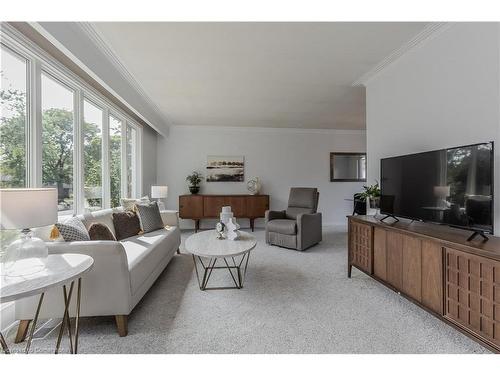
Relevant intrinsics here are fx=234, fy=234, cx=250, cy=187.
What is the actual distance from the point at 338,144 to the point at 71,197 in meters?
5.66

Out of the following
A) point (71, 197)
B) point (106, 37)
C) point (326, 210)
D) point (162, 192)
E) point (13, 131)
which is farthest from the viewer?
point (326, 210)

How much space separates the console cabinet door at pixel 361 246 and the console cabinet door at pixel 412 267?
0.42 m

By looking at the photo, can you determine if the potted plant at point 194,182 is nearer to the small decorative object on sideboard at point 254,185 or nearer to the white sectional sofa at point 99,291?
the small decorative object on sideboard at point 254,185

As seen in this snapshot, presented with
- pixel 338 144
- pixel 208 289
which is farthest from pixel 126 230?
pixel 338 144

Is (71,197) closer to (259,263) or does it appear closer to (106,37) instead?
(106,37)

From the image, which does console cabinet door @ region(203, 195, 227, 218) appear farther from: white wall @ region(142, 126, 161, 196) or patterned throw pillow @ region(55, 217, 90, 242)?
patterned throw pillow @ region(55, 217, 90, 242)

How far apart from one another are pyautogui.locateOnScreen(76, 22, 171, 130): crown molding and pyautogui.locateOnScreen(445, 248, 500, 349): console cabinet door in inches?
130

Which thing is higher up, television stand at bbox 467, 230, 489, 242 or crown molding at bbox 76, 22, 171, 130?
crown molding at bbox 76, 22, 171, 130

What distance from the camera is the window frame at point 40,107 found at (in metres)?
1.99

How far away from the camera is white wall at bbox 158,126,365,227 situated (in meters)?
5.65

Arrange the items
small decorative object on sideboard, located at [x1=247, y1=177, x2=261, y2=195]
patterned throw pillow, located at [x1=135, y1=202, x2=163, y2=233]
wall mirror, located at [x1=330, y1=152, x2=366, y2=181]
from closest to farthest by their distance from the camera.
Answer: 1. patterned throw pillow, located at [x1=135, y1=202, x2=163, y2=233]
2. small decorative object on sideboard, located at [x1=247, y1=177, x2=261, y2=195]
3. wall mirror, located at [x1=330, y1=152, x2=366, y2=181]

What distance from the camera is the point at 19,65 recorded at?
201 centimetres

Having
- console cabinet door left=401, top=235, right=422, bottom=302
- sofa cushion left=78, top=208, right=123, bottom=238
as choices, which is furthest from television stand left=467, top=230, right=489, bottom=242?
sofa cushion left=78, top=208, right=123, bottom=238

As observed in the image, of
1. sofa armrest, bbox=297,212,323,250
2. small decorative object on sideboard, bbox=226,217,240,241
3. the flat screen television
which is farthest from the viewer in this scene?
sofa armrest, bbox=297,212,323,250
